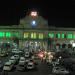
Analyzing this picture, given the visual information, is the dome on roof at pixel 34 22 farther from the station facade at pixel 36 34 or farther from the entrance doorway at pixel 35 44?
the entrance doorway at pixel 35 44

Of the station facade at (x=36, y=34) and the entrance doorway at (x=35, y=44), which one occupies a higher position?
the station facade at (x=36, y=34)

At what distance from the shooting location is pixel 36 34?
124m

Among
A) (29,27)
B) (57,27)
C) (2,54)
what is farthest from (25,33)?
(2,54)

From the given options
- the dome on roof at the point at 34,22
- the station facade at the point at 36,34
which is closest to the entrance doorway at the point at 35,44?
the station facade at the point at 36,34

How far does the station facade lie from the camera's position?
122188mm

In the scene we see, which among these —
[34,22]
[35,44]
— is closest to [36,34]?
[35,44]

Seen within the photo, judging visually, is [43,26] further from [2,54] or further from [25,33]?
[2,54]

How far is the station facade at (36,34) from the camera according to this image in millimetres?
122188

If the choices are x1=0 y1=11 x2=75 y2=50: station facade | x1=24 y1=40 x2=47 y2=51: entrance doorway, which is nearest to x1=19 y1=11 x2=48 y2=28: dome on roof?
x1=0 y1=11 x2=75 y2=50: station facade

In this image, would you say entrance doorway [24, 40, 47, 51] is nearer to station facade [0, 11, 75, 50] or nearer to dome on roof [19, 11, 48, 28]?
station facade [0, 11, 75, 50]

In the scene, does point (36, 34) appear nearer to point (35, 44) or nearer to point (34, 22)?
point (35, 44)

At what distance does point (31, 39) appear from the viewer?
123 metres

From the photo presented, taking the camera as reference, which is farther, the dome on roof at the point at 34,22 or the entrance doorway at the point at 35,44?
the dome on roof at the point at 34,22

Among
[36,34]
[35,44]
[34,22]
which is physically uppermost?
[34,22]
